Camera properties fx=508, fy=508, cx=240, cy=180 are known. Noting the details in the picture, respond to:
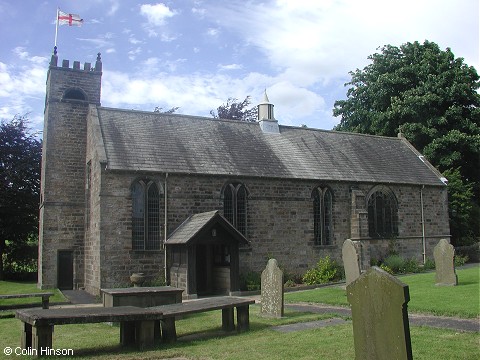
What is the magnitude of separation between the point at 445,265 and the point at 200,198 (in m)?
10.8

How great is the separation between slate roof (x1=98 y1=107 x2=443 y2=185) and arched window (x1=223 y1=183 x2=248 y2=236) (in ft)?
2.58

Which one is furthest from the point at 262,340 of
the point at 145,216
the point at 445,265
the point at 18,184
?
the point at 18,184

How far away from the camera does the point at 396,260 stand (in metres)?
26.9

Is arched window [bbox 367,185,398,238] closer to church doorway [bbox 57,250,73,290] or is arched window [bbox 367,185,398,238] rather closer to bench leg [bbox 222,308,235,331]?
church doorway [bbox 57,250,73,290]

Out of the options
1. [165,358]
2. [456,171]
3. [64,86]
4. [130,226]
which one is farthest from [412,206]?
[165,358]

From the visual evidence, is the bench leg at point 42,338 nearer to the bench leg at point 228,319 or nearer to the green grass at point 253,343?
the green grass at point 253,343

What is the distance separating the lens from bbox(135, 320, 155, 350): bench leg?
34.1ft

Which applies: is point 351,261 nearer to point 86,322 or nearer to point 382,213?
point 86,322

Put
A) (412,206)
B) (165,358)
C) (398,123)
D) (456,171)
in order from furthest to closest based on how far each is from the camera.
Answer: (398,123) < (456,171) < (412,206) < (165,358)

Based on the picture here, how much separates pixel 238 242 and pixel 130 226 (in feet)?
15.4

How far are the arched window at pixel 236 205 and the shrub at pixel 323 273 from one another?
3.79 metres

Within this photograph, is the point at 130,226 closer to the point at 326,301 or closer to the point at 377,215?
the point at 326,301

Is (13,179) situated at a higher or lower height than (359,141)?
lower

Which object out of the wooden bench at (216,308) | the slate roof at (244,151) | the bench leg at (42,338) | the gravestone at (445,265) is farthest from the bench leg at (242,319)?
the slate roof at (244,151)
